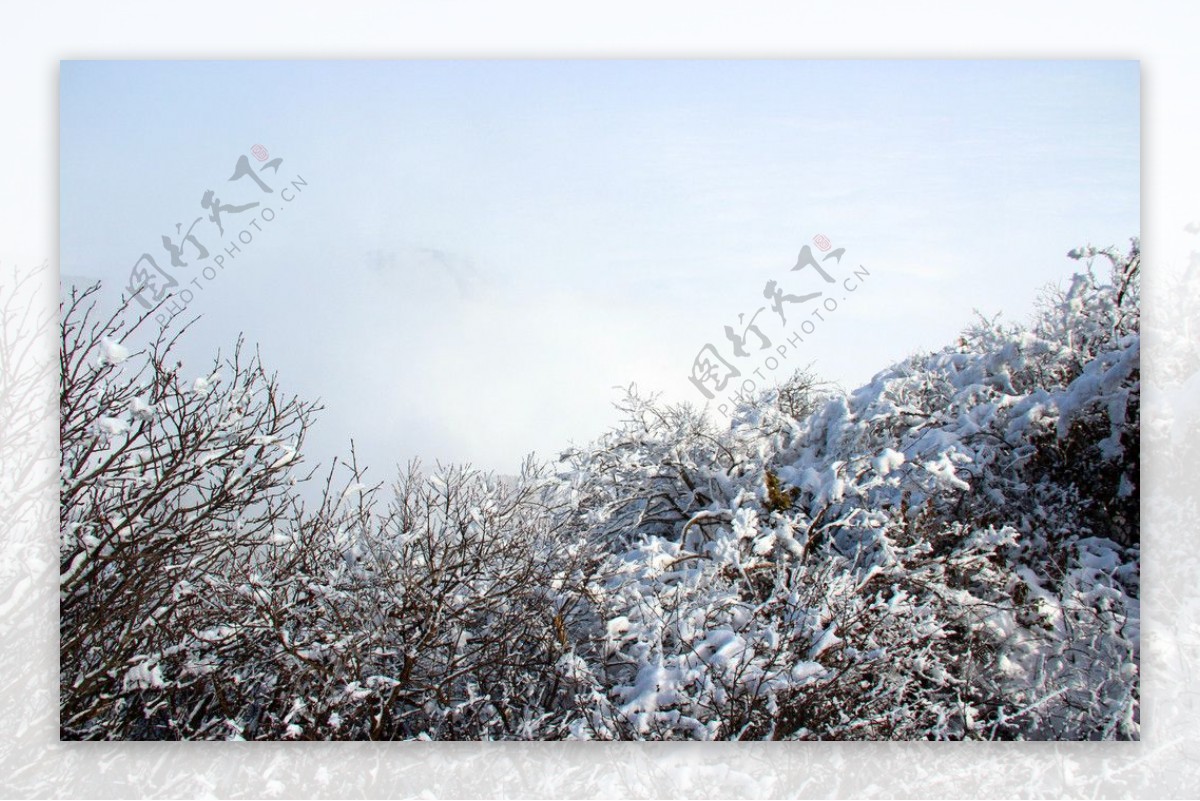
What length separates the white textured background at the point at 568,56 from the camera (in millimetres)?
3320

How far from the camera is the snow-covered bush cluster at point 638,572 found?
10.9 ft

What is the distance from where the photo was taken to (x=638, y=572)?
346 centimetres

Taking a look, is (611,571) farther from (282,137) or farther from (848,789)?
(282,137)

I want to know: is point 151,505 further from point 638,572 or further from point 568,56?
point 568,56

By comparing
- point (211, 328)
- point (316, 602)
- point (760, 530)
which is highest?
point (211, 328)

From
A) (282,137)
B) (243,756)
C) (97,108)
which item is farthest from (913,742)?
(97,108)

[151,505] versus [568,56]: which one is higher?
[568,56]

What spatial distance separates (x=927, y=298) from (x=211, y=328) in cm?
269

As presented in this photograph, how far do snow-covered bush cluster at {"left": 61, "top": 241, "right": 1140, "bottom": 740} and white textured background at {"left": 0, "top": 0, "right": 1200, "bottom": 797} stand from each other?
9 cm

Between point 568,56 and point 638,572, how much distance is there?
1981 mm

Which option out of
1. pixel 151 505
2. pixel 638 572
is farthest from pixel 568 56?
pixel 151 505

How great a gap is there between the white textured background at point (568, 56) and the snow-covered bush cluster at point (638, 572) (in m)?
0.09

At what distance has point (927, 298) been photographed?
339cm

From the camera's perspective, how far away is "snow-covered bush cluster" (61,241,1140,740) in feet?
10.9
